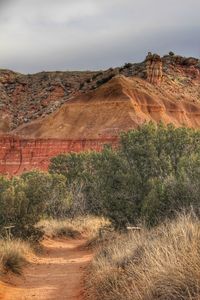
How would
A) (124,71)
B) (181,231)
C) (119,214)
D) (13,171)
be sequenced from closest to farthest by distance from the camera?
(181,231)
(119,214)
(13,171)
(124,71)

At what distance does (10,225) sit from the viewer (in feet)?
64.5

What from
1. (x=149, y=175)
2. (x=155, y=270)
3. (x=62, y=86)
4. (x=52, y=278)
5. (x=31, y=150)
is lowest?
(x=31, y=150)

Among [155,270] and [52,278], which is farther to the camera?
[52,278]

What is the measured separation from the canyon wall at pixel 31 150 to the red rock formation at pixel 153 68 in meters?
19.4

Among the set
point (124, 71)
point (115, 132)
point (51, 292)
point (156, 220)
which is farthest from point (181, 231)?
point (124, 71)

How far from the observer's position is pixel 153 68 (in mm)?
96688

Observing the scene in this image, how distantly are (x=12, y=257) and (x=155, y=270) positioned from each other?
308 inches

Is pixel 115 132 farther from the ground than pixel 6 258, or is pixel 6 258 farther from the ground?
pixel 6 258

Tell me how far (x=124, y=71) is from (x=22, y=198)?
87.8m

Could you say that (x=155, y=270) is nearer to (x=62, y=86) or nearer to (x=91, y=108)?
(x=91, y=108)

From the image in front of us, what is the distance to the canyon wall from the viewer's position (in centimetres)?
8244

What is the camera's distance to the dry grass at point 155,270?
24.9ft

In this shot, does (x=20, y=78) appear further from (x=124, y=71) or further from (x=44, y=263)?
(x=44, y=263)

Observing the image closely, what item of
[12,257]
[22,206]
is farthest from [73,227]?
[12,257]
